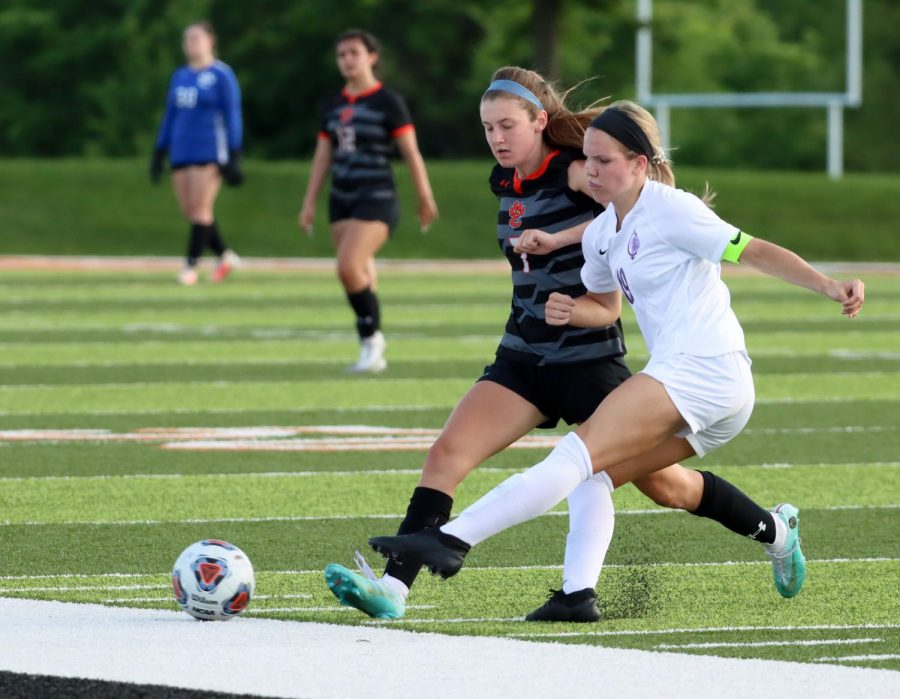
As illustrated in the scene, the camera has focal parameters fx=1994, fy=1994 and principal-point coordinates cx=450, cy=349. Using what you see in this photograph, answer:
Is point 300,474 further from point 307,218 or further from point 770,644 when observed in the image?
point 307,218

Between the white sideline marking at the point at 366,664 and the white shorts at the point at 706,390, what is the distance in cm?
75

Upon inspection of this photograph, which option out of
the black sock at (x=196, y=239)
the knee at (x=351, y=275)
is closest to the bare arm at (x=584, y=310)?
the knee at (x=351, y=275)

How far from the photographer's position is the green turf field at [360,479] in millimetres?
5828

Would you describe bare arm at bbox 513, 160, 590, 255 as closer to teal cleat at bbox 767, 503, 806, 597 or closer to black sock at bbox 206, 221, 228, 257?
teal cleat at bbox 767, 503, 806, 597

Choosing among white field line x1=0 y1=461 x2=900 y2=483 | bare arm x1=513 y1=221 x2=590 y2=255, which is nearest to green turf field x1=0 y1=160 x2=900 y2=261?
white field line x1=0 y1=461 x2=900 y2=483

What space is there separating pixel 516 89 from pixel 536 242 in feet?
1.61

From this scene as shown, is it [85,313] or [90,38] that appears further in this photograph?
[90,38]

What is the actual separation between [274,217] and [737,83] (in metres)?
32.9

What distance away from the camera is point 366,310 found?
13.1 m

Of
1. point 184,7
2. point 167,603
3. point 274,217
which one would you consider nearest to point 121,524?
point 167,603

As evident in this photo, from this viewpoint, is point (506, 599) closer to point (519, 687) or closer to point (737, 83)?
point (519, 687)

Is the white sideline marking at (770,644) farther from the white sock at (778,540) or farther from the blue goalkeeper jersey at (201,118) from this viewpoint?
the blue goalkeeper jersey at (201,118)

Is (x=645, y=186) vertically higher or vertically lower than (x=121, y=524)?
higher

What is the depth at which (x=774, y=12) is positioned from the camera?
62438 millimetres
